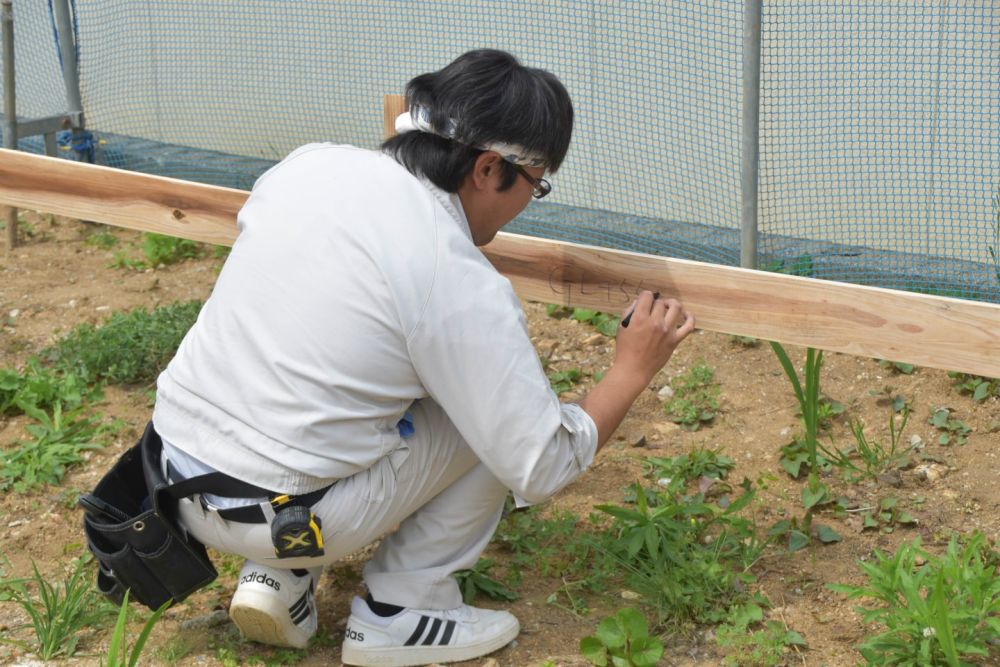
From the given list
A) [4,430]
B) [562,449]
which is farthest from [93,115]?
[562,449]

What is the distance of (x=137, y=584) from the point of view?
2449 millimetres

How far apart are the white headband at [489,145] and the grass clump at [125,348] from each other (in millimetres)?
2088

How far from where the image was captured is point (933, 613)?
228cm

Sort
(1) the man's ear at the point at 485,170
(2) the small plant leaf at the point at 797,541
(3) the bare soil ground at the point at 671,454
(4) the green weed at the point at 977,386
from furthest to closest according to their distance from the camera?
(4) the green weed at the point at 977,386 < (2) the small plant leaf at the point at 797,541 < (3) the bare soil ground at the point at 671,454 < (1) the man's ear at the point at 485,170

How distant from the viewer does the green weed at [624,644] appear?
8.18ft

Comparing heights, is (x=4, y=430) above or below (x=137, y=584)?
below

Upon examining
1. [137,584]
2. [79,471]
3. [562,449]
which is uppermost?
[562,449]

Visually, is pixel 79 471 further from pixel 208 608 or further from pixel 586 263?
pixel 586 263

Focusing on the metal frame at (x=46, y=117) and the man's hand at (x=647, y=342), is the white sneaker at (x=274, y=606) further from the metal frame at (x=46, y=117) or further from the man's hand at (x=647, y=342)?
the metal frame at (x=46, y=117)

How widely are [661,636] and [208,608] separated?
3.68 feet

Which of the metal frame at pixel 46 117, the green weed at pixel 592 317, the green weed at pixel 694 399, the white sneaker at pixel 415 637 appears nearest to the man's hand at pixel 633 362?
the white sneaker at pixel 415 637

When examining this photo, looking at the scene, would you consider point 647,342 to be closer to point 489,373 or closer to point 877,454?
point 489,373

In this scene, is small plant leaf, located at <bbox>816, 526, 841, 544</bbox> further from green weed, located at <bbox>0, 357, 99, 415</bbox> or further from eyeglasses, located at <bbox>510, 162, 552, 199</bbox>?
green weed, located at <bbox>0, 357, 99, 415</bbox>

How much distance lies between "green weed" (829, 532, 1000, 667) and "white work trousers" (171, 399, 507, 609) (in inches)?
32.4
